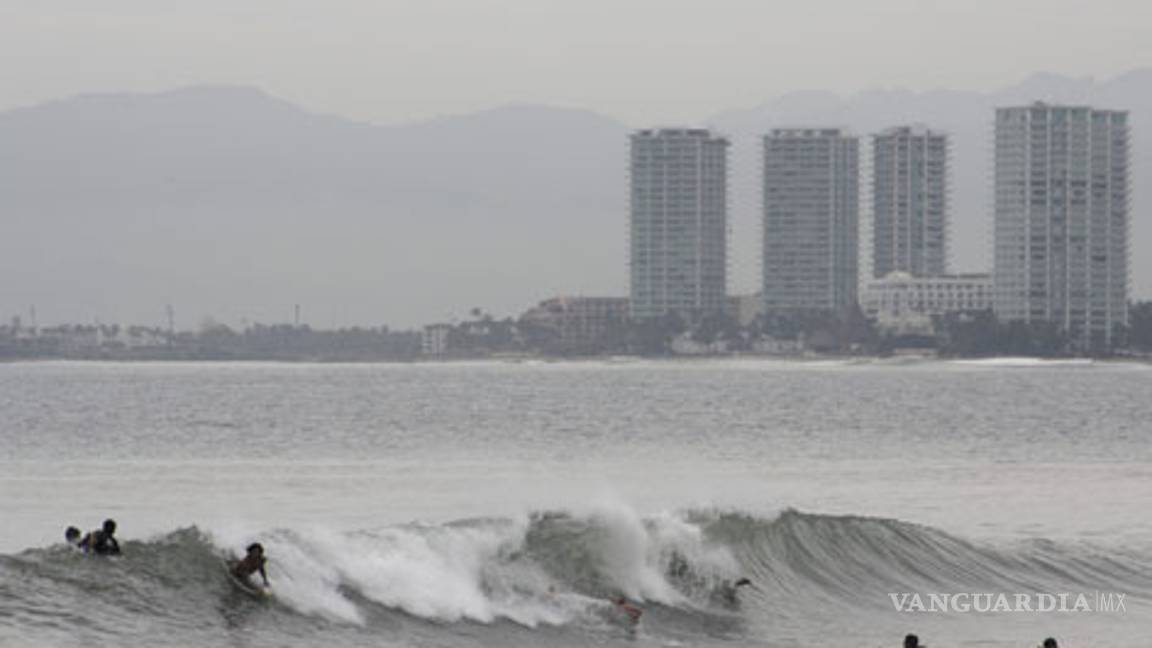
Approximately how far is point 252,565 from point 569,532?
9170 millimetres

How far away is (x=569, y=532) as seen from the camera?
41.3 metres

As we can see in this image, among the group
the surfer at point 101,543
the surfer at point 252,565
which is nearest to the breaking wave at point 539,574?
the surfer at point 101,543

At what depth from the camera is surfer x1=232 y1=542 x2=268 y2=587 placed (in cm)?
3344

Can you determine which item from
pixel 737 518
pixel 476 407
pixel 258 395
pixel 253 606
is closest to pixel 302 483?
pixel 737 518

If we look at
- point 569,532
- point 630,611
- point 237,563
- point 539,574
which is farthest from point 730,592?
point 237,563

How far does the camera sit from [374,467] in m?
76.1

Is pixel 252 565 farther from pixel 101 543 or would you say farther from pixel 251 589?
pixel 101 543

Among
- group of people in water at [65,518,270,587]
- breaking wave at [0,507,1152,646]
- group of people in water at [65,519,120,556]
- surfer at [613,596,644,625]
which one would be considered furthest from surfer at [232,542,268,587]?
surfer at [613,596,644,625]

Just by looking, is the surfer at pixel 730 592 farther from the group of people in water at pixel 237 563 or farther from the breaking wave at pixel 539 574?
the group of people in water at pixel 237 563

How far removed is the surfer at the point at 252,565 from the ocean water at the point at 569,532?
0.90ft

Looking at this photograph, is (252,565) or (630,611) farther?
(630,611)

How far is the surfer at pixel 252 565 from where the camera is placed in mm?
33438

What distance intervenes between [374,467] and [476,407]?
2736 inches

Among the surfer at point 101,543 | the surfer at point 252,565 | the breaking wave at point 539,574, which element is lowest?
the breaking wave at point 539,574
